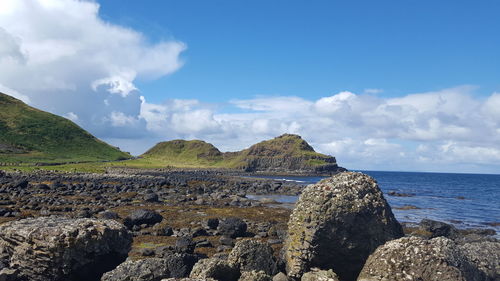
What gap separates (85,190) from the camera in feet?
153

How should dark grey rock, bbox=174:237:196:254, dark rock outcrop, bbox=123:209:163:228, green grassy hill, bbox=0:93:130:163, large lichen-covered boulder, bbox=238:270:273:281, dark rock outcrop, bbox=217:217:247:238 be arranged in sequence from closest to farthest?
large lichen-covered boulder, bbox=238:270:273:281
dark grey rock, bbox=174:237:196:254
dark rock outcrop, bbox=217:217:247:238
dark rock outcrop, bbox=123:209:163:228
green grassy hill, bbox=0:93:130:163

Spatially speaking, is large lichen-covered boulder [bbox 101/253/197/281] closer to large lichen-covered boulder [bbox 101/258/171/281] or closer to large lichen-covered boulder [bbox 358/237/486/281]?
large lichen-covered boulder [bbox 101/258/171/281]

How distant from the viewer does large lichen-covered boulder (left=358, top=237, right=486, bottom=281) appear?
32.4ft

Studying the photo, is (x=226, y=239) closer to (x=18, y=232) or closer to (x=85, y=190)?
(x=18, y=232)

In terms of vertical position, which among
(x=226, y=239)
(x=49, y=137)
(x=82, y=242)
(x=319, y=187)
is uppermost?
(x=49, y=137)

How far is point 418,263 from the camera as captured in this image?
32.9 ft

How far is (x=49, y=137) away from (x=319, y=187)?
166381mm

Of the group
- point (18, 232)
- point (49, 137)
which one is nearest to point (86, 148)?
point (49, 137)

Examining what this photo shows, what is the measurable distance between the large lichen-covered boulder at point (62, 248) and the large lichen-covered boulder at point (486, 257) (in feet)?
39.4

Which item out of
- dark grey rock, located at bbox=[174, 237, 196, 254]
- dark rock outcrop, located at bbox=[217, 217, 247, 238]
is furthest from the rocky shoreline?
dark rock outcrop, located at bbox=[217, 217, 247, 238]

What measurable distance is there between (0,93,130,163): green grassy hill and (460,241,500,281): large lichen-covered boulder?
122 m

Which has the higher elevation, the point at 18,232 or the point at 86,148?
the point at 86,148

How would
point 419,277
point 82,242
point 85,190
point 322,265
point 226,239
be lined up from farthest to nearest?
1. point 85,190
2. point 226,239
3. point 322,265
4. point 82,242
5. point 419,277

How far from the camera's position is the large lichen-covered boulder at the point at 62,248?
11922mm
